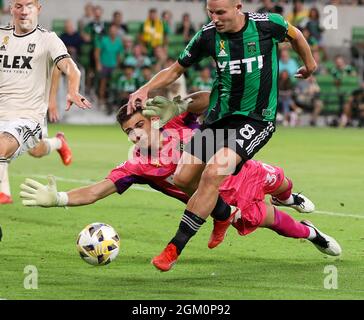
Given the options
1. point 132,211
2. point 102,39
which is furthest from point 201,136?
point 102,39

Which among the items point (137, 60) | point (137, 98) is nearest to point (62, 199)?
point (137, 98)

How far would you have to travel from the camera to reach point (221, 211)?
8.39 metres

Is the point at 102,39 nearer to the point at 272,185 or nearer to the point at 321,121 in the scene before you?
the point at 321,121

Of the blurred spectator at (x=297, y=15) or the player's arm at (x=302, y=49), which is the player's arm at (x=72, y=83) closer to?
the player's arm at (x=302, y=49)

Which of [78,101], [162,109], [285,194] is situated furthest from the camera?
[285,194]

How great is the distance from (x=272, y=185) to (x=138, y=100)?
153cm

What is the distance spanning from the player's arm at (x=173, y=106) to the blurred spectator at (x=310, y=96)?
61.9 ft

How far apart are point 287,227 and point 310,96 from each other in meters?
19.6

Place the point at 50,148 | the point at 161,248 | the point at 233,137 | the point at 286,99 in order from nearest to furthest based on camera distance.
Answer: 1. the point at 233,137
2. the point at 161,248
3. the point at 50,148
4. the point at 286,99

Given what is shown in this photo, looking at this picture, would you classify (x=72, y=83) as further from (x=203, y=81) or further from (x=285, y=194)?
(x=203, y=81)

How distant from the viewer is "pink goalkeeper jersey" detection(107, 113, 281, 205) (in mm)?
8727

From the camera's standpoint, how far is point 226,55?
27.7 feet

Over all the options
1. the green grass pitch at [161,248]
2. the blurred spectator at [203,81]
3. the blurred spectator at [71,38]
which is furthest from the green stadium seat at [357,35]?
the green grass pitch at [161,248]
